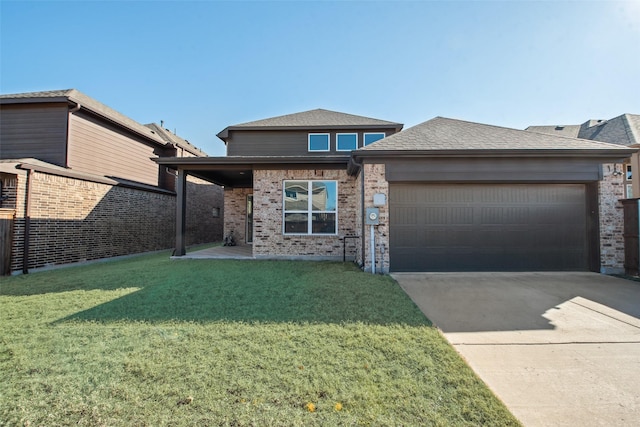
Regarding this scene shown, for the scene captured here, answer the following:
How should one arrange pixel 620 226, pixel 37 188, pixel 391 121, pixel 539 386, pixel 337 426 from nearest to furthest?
pixel 337 426, pixel 539 386, pixel 620 226, pixel 37 188, pixel 391 121

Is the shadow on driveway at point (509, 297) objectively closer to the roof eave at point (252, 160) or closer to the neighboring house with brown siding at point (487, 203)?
the neighboring house with brown siding at point (487, 203)

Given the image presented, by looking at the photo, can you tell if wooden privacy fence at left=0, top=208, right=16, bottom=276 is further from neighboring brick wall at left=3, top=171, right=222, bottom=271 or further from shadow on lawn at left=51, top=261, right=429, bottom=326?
shadow on lawn at left=51, top=261, right=429, bottom=326

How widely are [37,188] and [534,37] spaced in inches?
542

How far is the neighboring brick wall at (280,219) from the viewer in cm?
836

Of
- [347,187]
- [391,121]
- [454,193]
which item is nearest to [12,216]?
[347,187]

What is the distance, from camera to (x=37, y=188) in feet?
23.7

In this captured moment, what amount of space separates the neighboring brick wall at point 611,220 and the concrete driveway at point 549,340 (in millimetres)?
1026

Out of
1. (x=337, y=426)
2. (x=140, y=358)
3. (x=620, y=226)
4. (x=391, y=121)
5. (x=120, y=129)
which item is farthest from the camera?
(x=391, y=121)

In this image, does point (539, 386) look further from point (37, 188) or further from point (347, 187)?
point (37, 188)

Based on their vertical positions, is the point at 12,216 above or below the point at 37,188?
below

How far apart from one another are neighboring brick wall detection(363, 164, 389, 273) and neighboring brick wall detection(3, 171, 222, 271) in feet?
28.2

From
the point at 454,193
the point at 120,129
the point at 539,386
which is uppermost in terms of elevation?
the point at 120,129

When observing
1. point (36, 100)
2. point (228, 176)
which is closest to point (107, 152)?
point (36, 100)

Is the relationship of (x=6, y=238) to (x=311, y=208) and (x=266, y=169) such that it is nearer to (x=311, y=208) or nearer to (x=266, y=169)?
(x=266, y=169)
